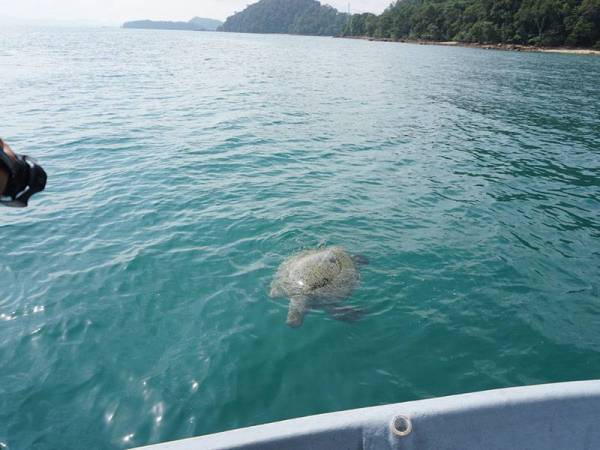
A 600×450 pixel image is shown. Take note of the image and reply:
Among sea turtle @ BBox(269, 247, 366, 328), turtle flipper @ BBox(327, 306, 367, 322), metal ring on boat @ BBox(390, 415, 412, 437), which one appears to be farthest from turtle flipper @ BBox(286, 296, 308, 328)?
metal ring on boat @ BBox(390, 415, 412, 437)

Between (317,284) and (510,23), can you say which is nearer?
(317,284)

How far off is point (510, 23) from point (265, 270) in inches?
4219

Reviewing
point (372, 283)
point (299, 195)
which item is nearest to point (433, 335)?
point (372, 283)

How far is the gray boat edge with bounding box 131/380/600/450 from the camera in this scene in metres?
2.85

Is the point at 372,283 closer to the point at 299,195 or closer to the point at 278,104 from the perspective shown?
the point at 299,195

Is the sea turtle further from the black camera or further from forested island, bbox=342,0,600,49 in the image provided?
forested island, bbox=342,0,600,49

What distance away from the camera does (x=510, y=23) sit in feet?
295

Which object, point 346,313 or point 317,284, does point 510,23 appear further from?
point 346,313

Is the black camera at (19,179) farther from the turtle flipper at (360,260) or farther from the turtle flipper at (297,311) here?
the turtle flipper at (360,260)

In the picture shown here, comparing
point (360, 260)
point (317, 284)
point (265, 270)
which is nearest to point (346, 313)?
point (317, 284)

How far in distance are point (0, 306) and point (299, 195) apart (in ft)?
23.5

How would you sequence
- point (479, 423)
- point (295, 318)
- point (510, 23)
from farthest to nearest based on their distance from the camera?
point (510, 23)
point (295, 318)
point (479, 423)

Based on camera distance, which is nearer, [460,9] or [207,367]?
[207,367]

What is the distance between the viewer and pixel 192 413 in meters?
4.88
